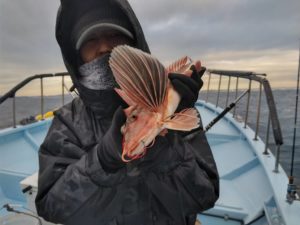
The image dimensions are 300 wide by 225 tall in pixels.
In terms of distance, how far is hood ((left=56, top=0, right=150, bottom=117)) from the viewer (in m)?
1.43

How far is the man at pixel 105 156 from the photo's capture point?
3.88 feet

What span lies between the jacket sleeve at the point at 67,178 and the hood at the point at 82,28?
25 cm

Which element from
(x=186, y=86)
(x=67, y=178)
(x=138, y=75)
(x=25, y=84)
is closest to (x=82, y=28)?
(x=138, y=75)

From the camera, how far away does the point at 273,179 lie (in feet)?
8.35

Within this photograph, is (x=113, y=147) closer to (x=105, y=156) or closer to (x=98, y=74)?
(x=105, y=156)

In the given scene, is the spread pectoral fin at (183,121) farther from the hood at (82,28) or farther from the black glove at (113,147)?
the hood at (82,28)

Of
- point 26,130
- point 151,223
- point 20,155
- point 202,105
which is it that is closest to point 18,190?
point 20,155

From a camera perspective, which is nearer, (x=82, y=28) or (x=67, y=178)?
(x=67, y=178)

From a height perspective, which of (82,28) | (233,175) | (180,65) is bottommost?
(233,175)

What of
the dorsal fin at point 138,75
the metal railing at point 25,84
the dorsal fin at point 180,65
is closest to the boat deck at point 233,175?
the metal railing at point 25,84

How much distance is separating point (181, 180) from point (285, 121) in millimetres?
10639

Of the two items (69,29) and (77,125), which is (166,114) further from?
(69,29)

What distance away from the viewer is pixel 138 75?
1.12m

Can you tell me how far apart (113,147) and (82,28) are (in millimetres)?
737
